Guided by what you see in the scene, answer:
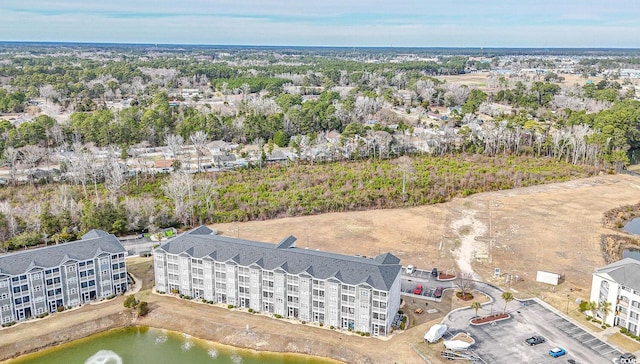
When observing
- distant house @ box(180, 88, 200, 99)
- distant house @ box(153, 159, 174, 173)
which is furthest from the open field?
distant house @ box(180, 88, 200, 99)

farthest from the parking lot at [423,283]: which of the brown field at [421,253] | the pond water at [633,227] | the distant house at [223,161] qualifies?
the distant house at [223,161]

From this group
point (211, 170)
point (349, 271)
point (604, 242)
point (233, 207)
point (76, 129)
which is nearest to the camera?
point (349, 271)

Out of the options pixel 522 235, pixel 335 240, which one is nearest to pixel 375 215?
pixel 335 240

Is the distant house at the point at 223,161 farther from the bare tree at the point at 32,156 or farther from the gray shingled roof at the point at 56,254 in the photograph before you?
the gray shingled roof at the point at 56,254

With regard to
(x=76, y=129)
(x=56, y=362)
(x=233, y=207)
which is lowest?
(x=56, y=362)

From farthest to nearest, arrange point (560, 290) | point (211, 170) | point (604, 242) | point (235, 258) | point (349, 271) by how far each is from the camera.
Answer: point (211, 170), point (604, 242), point (560, 290), point (235, 258), point (349, 271)

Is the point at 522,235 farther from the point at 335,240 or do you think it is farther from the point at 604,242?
the point at 335,240

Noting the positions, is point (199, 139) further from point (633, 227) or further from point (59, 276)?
point (633, 227)
